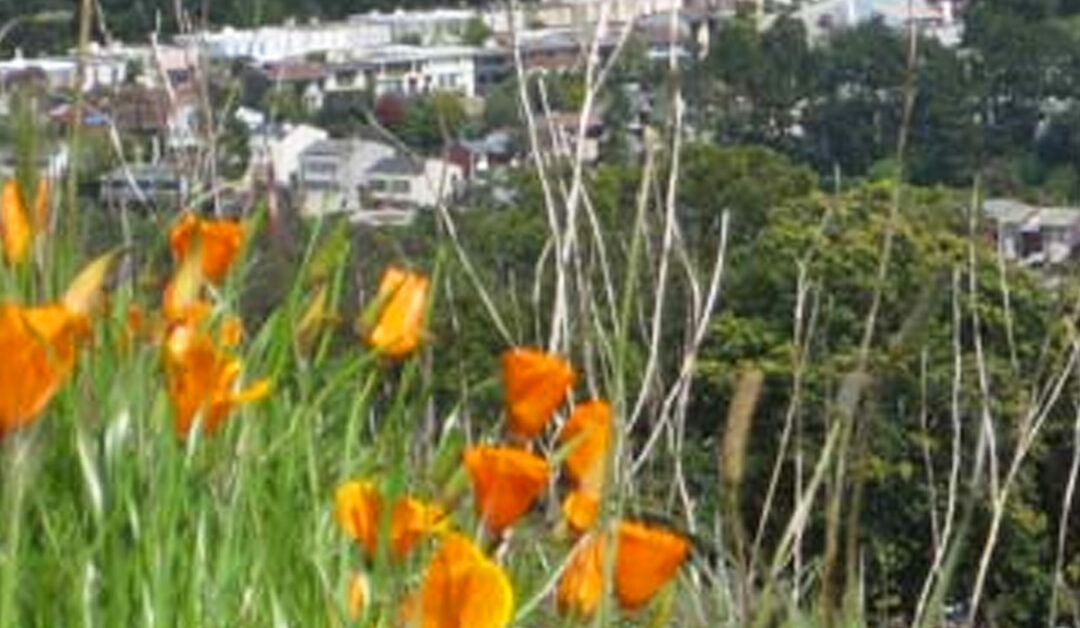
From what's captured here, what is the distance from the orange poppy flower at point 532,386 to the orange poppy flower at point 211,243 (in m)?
0.27

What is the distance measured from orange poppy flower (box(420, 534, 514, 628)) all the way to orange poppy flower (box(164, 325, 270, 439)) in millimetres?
276

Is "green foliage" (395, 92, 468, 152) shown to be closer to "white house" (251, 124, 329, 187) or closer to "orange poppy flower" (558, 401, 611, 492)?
"white house" (251, 124, 329, 187)

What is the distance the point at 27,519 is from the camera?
4.36 feet

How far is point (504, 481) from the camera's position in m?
1.14

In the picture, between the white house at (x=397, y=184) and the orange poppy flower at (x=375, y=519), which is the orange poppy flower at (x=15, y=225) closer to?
the orange poppy flower at (x=375, y=519)

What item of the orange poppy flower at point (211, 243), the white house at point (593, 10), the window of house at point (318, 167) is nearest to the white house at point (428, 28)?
the white house at point (593, 10)

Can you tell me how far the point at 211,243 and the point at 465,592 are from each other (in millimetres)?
507

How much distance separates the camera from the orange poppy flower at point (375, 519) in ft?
3.87

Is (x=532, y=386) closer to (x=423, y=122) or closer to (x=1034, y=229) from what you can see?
(x=423, y=122)

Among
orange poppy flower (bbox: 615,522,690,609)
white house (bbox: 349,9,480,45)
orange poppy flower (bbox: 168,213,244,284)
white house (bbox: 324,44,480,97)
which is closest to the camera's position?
orange poppy flower (bbox: 615,522,690,609)

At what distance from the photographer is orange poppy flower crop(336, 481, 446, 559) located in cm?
118

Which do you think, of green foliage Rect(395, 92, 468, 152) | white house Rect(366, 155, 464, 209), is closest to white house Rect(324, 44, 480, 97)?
green foliage Rect(395, 92, 468, 152)

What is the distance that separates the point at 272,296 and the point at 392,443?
0.46 metres

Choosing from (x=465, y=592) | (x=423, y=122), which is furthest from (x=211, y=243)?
(x=423, y=122)
